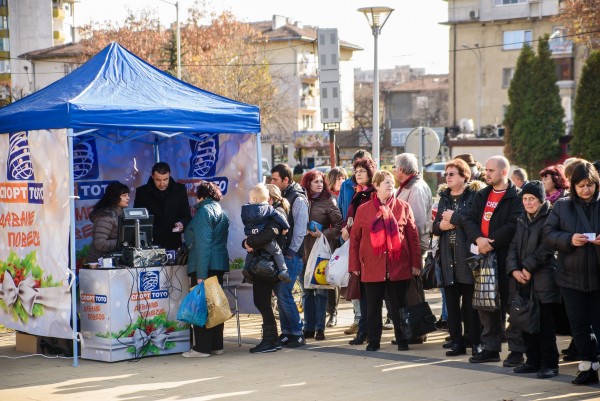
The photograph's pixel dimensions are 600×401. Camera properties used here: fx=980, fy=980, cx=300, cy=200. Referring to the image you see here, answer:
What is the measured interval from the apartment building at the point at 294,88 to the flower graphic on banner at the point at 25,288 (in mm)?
61057

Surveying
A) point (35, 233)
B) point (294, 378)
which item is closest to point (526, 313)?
point (294, 378)

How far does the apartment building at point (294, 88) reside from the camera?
75.9 m

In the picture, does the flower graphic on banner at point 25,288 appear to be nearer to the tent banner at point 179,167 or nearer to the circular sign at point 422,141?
the tent banner at point 179,167

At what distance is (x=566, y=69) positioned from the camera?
232 ft

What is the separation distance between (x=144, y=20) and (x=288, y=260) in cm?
4693

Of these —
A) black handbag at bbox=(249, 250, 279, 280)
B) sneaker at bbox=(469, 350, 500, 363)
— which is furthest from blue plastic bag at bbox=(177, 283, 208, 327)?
sneaker at bbox=(469, 350, 500, 363)

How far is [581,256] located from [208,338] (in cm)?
414

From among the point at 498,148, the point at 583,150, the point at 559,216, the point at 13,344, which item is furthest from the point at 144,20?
the point at 559,216

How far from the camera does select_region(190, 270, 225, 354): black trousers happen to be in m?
10.5

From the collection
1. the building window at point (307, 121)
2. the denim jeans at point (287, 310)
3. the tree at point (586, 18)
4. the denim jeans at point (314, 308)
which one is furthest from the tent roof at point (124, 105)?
the building window at point (307, 121)

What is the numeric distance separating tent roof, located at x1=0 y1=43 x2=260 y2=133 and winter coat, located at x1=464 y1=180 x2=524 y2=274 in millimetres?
2983

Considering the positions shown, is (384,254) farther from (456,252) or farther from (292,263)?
(292,263)

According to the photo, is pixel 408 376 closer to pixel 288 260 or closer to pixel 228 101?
pixel 288 260

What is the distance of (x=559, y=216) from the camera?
27.5 ft
